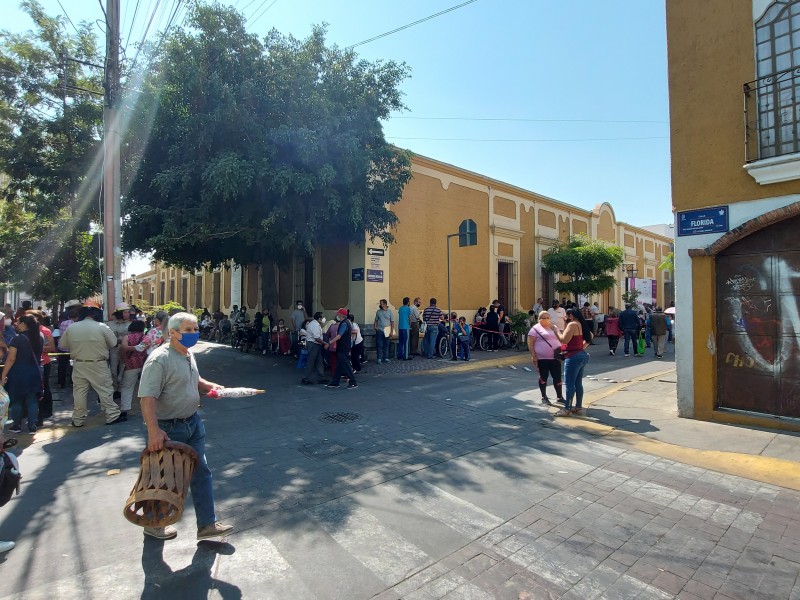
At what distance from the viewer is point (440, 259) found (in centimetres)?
1627

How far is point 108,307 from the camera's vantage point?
29.5 feet

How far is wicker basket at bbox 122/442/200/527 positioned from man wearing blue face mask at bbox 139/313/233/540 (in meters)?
0.20

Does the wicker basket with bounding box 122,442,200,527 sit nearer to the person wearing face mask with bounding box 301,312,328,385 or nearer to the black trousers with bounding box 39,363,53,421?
the black trousers with bounding box 39,363,53,421

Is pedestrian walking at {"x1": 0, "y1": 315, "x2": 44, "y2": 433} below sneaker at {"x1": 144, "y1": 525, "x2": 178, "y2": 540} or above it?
above

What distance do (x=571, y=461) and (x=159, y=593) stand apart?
4.20 metres

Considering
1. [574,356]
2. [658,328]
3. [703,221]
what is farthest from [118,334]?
[658,328]

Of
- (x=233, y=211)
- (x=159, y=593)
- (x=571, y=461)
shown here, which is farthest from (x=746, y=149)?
(x=233, y=211)

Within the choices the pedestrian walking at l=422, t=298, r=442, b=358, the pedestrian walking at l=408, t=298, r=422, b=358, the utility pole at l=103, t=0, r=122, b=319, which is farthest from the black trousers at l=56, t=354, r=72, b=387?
the pedestrian walking at l=422, t=298, r=442, b=358

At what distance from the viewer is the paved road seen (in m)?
2.94

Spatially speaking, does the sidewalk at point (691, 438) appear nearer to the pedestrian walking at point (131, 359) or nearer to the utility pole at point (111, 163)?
the pedestrian walking at point (131, 359)

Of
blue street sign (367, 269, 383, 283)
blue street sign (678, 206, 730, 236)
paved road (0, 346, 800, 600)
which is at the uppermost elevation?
blue street sign (678, 206, 730, 236)

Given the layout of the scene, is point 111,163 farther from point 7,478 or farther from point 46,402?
point 7,478

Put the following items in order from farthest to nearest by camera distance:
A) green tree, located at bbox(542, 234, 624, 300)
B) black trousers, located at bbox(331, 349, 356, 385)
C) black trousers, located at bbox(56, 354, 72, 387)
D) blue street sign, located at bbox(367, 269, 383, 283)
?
green tree, located at bbox(542, 234, 624, 300) → blue street sign, located at bbox(367, 269, 383, 283) → black trousers, located at bbox(56, 354, 72, 387) → black trousers, located at bbox(331, 349, 356, 385)

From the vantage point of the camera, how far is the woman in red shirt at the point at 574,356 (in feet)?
23.5
